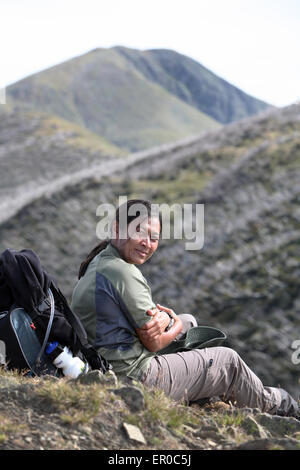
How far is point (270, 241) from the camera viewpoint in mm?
17797

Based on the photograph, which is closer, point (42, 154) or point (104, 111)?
point (42, 154)

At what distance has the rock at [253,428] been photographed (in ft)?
13.7

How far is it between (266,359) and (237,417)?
9096 mm

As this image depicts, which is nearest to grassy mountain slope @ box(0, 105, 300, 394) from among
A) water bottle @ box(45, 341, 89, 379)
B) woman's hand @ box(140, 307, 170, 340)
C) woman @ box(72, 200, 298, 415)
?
woman @ box(72, 200, 298, 415)

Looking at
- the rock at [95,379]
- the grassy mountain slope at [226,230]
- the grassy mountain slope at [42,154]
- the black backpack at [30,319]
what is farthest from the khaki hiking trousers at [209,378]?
the grassy mountain slope at [42,154]

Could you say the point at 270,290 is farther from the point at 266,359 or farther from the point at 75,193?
the point at 75,193

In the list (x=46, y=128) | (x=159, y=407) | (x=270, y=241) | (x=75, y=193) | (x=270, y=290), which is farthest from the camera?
(x=46, y=128)

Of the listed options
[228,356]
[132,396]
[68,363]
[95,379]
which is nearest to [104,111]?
[228,356]

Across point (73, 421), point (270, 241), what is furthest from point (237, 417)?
point (270, 241)

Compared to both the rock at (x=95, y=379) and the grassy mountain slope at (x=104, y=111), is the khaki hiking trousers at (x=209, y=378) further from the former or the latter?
the grassy mountain slope at (x=104, y=111)

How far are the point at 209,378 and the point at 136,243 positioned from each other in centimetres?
127

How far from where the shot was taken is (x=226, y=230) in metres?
19.5

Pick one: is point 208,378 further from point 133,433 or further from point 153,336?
point 133,433

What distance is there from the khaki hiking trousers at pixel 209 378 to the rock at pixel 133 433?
75 centimetres
